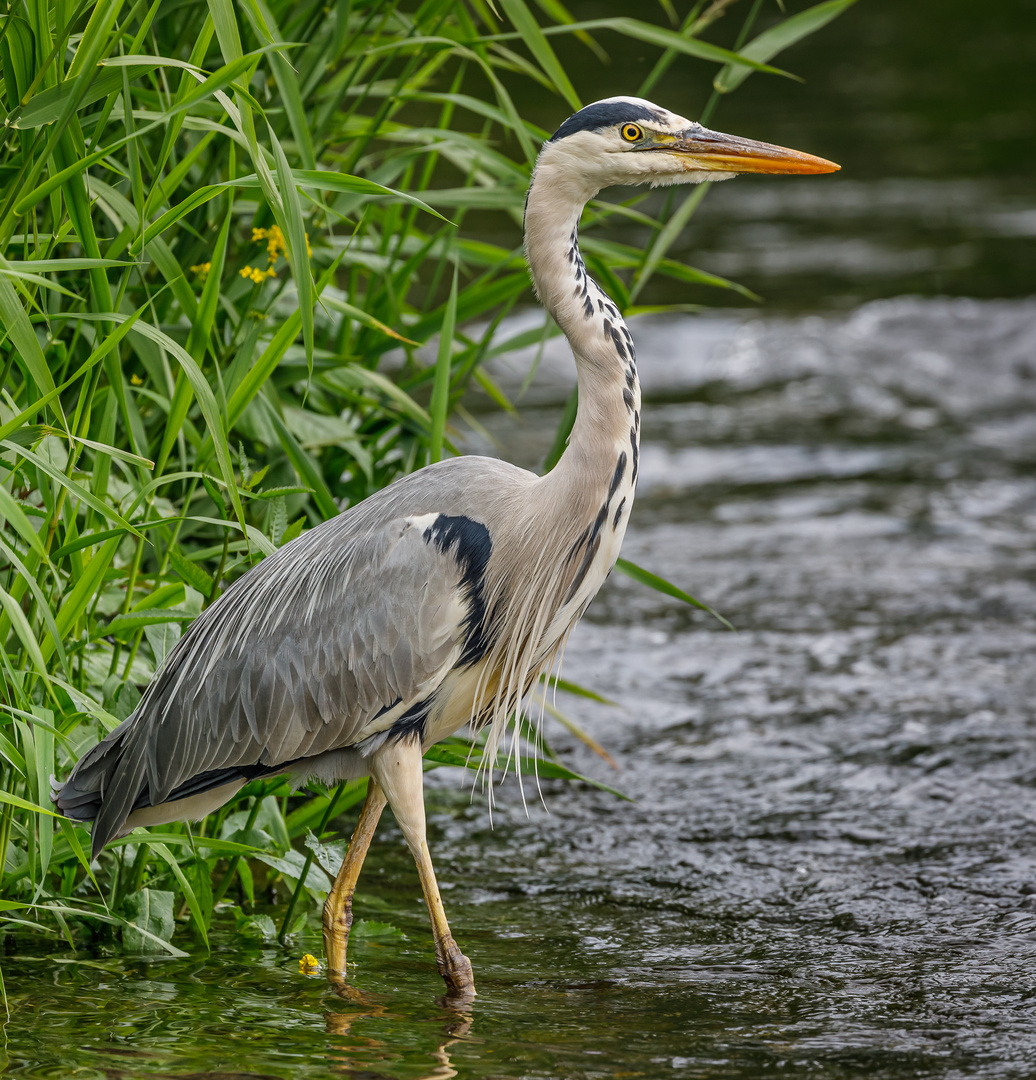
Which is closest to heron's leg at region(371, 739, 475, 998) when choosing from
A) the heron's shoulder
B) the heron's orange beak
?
the heron's shoulder

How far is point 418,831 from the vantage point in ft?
10.9

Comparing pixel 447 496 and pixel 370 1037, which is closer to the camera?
pixel 370 1037

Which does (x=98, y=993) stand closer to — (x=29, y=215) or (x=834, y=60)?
(x=29, y=215)

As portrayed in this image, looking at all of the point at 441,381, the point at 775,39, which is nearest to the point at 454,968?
the point at 441,381

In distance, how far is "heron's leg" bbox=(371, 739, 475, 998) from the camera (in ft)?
10.8

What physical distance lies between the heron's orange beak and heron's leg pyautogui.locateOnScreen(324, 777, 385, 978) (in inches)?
65.3

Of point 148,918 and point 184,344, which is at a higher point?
point 184,344

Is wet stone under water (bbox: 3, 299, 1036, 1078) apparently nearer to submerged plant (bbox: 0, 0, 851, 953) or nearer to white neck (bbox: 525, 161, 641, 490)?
submerged plant (bbox: 0, 0, 851, 953)

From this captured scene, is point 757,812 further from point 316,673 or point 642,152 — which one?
point 642,152

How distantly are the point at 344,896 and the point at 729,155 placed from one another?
195 centimetres

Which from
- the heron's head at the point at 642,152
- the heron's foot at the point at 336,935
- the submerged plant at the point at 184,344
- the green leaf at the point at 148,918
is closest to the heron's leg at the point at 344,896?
the heron's foot at the point at 336,935

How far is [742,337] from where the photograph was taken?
1105 cm

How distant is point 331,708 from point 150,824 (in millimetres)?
513

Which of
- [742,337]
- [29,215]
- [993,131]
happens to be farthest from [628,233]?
[29,215]
